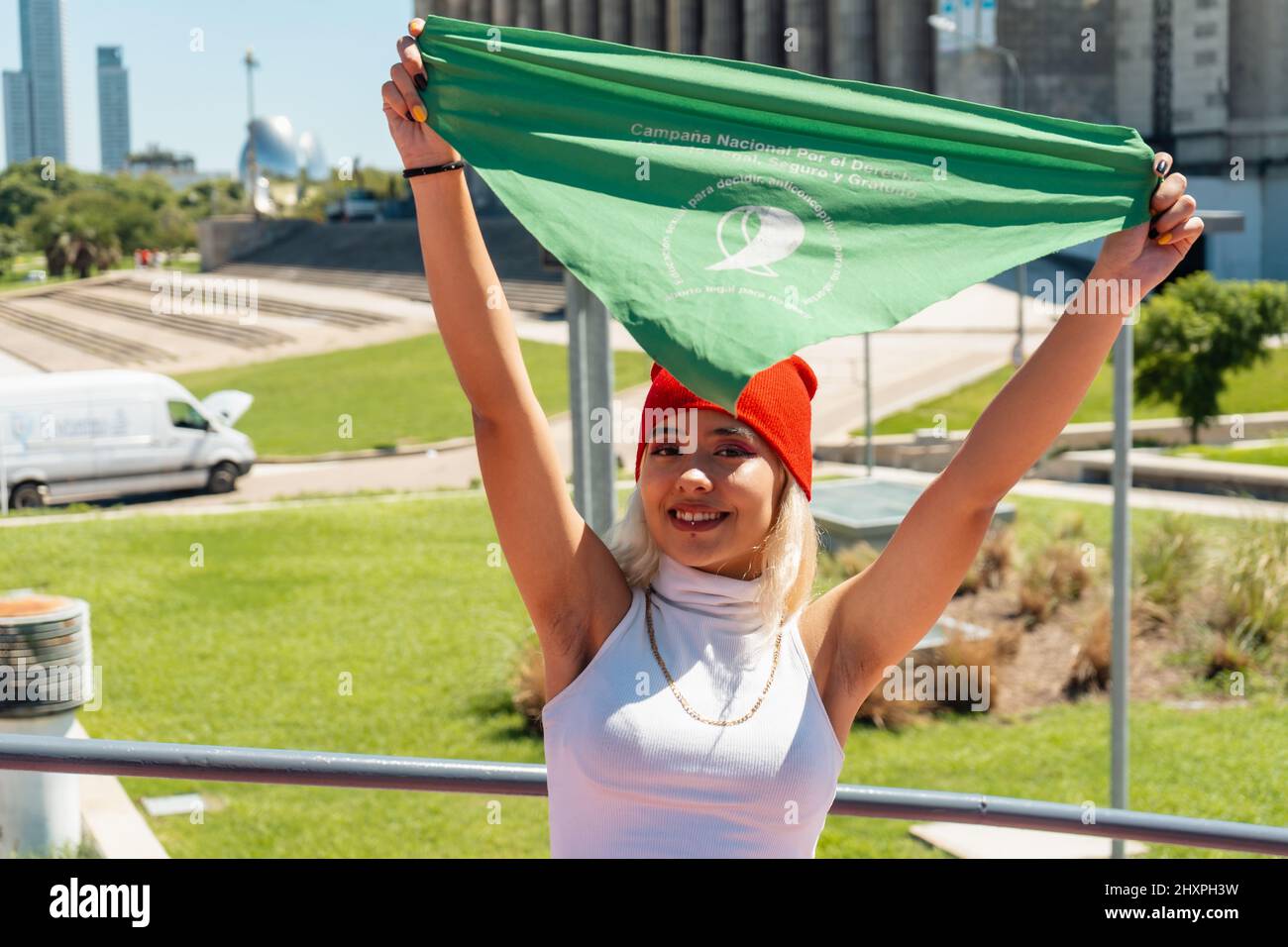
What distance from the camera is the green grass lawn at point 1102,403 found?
2734 cm

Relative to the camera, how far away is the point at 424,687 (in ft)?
42.9

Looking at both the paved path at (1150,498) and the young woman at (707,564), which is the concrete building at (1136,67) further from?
the young woman at (707,564)

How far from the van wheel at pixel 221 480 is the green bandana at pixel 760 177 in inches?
904

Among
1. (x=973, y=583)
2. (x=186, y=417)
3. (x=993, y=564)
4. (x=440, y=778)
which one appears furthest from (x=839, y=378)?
(x=440, y=778)

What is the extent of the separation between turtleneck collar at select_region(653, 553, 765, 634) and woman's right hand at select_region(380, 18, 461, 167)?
841 millimetres

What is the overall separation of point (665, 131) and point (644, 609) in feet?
3.15

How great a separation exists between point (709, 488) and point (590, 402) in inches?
265

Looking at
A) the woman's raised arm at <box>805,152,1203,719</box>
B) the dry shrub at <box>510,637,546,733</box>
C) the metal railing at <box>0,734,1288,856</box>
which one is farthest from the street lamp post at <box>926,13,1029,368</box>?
the woman's raised arm at <box>805,152,1203,719</box>

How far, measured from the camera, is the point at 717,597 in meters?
2.60

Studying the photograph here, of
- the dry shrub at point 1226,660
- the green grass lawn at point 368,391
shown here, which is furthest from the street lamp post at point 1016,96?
the dry shrub at point 1226,660

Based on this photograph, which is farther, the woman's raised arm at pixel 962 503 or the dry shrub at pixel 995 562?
the dry shrub at pixel 995 562

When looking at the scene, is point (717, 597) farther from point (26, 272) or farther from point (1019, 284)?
point (26, 272)

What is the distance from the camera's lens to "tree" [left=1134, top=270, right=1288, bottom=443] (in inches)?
948

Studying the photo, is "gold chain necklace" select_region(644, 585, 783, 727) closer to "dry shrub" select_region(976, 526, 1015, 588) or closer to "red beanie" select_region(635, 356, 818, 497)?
"red beanie" select_region(635, 356, 818, 497)
